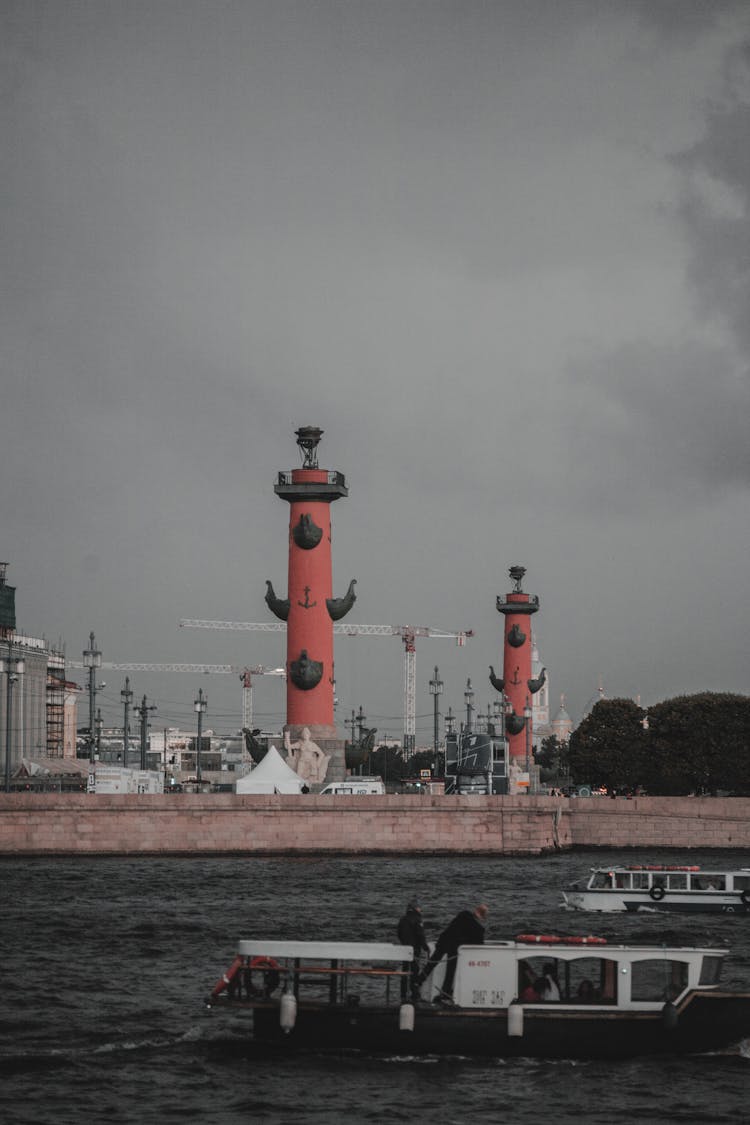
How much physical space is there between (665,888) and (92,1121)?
87.6 ft

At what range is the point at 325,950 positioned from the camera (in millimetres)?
21734

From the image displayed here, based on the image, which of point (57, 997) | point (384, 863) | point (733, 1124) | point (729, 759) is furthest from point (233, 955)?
point (729, 759)

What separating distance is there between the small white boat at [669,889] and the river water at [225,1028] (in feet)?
2.28

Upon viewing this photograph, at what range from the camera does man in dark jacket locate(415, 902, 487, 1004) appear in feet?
72.3

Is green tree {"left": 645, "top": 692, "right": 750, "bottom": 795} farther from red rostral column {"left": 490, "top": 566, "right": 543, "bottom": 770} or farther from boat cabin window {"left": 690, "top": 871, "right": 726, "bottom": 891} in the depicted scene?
boat cabin window {"left": 690, "top": 871, "right": 726, "bottom": 891}

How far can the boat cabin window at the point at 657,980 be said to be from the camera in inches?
862

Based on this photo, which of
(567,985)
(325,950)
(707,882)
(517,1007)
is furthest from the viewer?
(707,882)

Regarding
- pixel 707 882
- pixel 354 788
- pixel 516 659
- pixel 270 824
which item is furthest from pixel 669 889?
pixel 516 659

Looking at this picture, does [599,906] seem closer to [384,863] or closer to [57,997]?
[384,863]

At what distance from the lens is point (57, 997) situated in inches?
1057

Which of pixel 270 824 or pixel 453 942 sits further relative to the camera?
pixel 270 824

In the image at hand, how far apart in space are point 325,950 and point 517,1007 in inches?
96.9

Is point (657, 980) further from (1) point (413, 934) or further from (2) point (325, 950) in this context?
(2) point (325, 950)

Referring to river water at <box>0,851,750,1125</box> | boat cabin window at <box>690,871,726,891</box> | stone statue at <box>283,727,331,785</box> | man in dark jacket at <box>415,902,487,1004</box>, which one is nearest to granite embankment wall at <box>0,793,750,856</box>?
river water at <box>0,851,750,1125</box>
